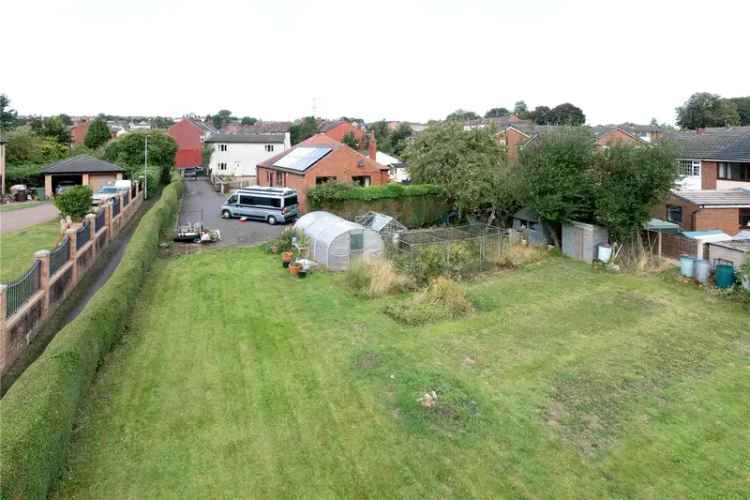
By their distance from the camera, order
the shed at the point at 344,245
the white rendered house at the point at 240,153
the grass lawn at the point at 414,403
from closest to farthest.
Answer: the grass lawn at the point at 414,403, the shed at the point at 344,245, the white rendered house at the point at 240,153

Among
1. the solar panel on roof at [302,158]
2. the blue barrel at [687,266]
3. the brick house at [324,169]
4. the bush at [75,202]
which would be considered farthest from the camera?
the solar panel on roof at [302,158]

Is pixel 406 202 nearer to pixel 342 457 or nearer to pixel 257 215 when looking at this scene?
pixel 257 215

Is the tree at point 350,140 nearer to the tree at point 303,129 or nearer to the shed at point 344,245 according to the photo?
the tree at point 303,129

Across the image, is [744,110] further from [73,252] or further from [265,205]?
[73,252]

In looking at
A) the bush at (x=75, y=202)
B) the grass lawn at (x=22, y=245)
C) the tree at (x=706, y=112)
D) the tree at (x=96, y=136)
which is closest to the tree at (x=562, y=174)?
the grass lawn at (x=22, y=245)

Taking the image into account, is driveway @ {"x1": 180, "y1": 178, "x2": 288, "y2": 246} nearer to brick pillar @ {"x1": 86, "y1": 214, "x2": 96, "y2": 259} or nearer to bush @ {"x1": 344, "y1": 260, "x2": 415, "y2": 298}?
brick pillar @ {"x1": 86, "y1": 214, "x2": 96, "y2": 259}

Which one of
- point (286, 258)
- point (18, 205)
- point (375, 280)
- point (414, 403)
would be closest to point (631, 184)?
point (375, 280)
